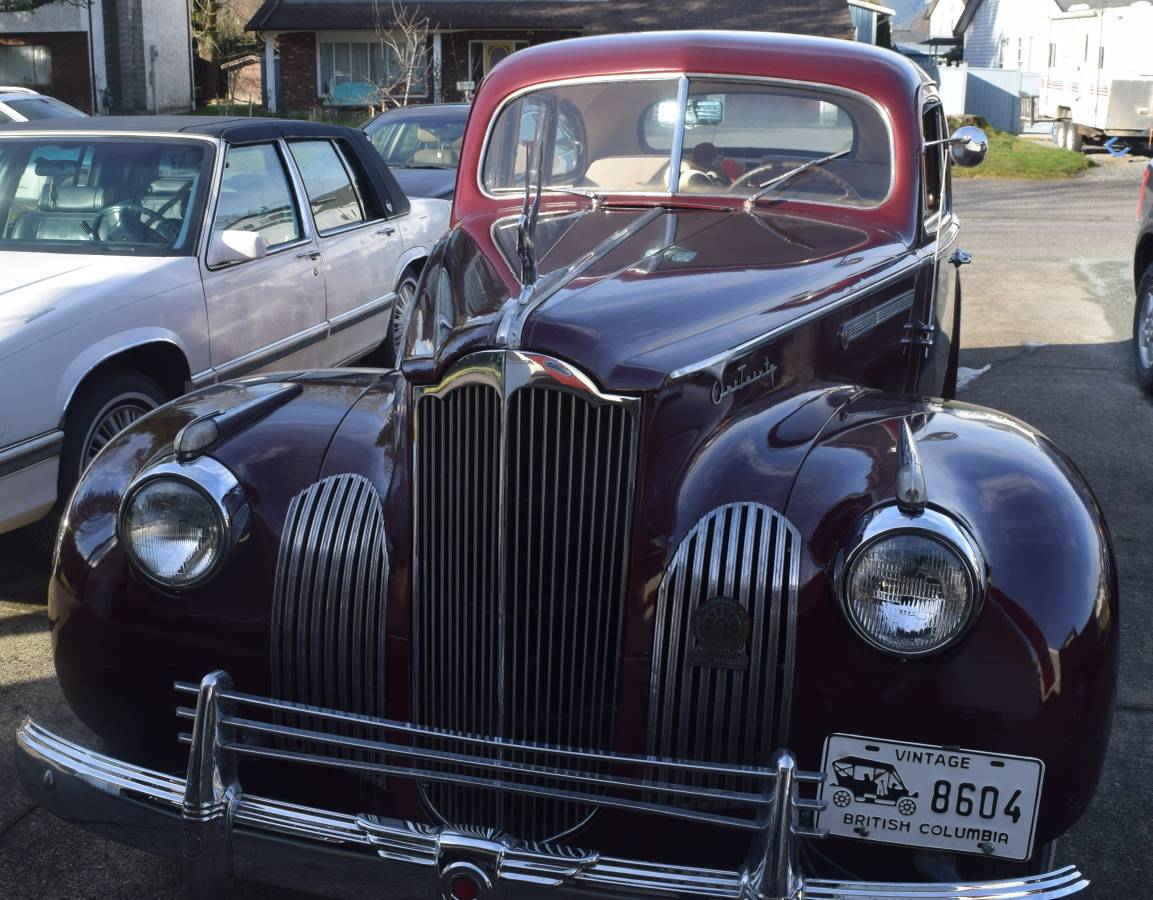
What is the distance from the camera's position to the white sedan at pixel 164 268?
453 cm

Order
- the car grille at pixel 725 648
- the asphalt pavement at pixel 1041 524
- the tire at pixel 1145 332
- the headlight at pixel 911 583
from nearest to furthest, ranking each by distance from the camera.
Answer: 1. the headlight at pixel 911 583
2. the car grille at pixel 725 648
3. the asphalt pavement at pixel 1041 524
4. the tire at pixel 1145 332

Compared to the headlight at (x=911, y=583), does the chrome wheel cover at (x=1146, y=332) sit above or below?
below

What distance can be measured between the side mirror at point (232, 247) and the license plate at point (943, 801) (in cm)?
399

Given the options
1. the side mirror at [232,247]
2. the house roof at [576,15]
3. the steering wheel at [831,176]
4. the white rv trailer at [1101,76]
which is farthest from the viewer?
the house roof at [576,15]

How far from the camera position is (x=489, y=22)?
34.6 meters

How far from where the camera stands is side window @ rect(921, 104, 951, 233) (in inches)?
168

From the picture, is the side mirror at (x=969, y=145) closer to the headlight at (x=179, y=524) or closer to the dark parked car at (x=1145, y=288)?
the headlight at (x=179, y=524)

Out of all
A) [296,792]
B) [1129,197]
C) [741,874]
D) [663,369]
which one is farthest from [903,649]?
[1129,197]

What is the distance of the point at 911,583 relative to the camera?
2.30 meters

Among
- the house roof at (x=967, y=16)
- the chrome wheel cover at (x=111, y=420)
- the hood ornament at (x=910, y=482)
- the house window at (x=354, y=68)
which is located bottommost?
the chrome wheel cover at (x=111, y=420)

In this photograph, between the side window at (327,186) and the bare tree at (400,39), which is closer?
the side window at (327,186)

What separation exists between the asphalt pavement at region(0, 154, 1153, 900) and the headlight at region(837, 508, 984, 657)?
1116 millimetres

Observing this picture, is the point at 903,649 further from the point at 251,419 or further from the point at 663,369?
the point at 251,419

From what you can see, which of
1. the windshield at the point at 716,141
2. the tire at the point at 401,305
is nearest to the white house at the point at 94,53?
the tire at the point at 401,305
